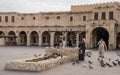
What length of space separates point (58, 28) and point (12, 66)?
3816 centimetres

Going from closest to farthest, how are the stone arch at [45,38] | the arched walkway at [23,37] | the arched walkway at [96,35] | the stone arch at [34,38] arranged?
1. the arched walkway at [96,35]
2. the stone arch at [45,38]
3. the stone arch at [34,38]
4. the arched walkway at [23,37]

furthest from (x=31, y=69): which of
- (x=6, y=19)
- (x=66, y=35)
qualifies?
(x=6, y=19)

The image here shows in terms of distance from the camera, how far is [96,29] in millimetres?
48500

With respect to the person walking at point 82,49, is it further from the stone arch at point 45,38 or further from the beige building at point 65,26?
the stone arch at point 45,38

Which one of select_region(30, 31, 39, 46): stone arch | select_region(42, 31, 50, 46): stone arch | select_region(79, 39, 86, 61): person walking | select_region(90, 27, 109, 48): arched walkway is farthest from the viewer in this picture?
select_region(30, 31, 39, 46): stone arch

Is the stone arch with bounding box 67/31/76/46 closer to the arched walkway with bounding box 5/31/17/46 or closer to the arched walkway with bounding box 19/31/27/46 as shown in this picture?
the arched walkway with bounding box 19/31/27/46

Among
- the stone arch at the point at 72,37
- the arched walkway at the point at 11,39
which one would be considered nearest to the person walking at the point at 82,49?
the stone arch at the point at 72,37

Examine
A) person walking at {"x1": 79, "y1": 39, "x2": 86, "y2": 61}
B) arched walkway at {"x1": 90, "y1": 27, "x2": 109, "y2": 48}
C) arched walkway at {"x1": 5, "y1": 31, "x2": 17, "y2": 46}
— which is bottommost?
arched walkway at {"x1": 5, "y1": 31, "x2": 17, "y2": 46}

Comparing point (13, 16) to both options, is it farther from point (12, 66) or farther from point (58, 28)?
point (12, 66)

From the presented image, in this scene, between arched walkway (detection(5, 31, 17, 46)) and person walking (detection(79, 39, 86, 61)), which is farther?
arched walkway (detection(5, 31, 17, 46))

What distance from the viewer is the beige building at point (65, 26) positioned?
4641 centimetres

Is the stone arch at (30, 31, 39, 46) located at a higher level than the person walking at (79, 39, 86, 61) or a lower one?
lower

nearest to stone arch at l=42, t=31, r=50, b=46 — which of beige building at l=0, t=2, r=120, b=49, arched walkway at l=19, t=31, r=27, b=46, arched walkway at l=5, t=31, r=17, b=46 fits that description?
beige building at l=0, t=2, r=120, b=49

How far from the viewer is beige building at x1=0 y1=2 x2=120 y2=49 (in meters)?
46.4
